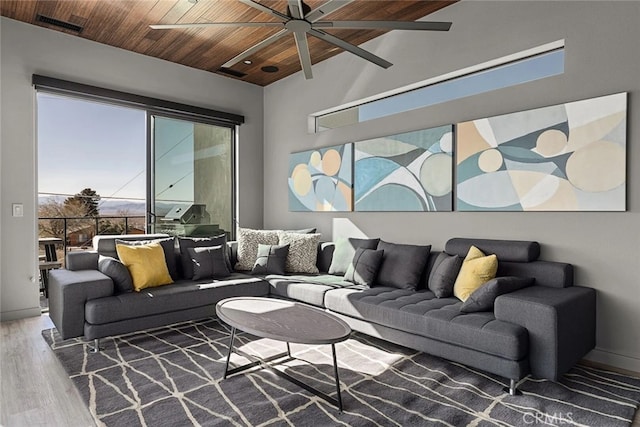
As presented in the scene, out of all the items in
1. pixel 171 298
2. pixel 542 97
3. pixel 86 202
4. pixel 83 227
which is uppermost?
pixel 542 97

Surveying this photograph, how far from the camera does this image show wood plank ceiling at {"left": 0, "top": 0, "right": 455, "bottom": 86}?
3.69m

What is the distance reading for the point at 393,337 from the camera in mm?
3068

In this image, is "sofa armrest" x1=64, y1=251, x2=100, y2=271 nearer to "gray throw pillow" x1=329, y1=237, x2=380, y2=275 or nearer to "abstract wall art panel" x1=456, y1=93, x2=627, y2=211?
"gray throw pillow" x1=329, y1=237, x2=380, y2=275

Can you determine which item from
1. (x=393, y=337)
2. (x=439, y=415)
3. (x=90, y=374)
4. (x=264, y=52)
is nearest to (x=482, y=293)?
(x=393, y=337)

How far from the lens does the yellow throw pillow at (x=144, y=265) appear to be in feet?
11.9

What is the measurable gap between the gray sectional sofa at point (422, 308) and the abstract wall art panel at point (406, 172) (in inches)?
22.8

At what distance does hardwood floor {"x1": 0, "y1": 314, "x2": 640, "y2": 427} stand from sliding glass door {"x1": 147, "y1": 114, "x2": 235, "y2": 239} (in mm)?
2157

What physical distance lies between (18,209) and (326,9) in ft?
12.3

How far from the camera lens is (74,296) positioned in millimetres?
3164

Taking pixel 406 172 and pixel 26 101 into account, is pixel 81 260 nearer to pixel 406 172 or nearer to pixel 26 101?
pixel 26 101

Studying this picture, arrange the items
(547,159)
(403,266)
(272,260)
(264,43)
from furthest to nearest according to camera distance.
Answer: (272,260), (403,266), (547,159), (264,43)

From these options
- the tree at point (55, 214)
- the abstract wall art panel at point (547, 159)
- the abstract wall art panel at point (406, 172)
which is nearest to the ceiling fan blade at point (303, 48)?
the abstract wall art panel at point (406, 172)

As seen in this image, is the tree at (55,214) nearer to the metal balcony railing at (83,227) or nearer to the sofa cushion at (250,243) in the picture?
the metal balcony railing at (83,227)

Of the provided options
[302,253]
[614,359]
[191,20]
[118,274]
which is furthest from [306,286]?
[191,20]
